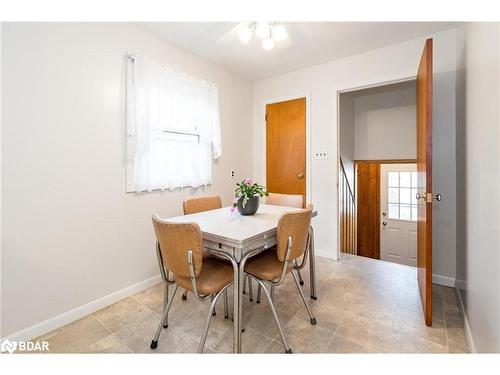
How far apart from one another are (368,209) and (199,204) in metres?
3.92

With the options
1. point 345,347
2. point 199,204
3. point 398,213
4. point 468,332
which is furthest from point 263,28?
point 398,213

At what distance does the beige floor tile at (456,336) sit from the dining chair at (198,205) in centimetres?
194

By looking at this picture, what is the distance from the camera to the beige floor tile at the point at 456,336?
4.94ft

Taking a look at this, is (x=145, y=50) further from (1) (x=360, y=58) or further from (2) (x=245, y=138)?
(1) (x=360, y=58)

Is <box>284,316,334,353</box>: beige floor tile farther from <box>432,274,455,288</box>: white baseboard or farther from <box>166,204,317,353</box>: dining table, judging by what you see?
<box>432,274,455,288</box>: white baseboard

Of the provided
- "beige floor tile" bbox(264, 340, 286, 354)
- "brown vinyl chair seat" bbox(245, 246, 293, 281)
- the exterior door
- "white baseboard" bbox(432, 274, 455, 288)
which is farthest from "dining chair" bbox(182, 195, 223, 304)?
the exterior door

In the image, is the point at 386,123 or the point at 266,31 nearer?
the point at 266,31

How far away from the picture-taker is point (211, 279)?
4.70ft

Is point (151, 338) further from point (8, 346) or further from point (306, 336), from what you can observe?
point (306, 336)

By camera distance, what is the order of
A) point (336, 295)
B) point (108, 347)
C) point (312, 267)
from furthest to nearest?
1. point (336, 295)
2. point (312, 267)
3. point (108, 347)

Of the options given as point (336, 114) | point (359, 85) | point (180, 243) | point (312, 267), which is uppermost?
point (359, 85)

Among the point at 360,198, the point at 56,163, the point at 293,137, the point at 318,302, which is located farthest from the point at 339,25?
the point at 360,198

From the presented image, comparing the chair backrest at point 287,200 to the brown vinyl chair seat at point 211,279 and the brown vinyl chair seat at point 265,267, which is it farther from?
the brown vinyl chair seat at point 211,279

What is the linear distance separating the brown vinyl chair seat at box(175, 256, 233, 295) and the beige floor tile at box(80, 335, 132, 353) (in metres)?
0.58
